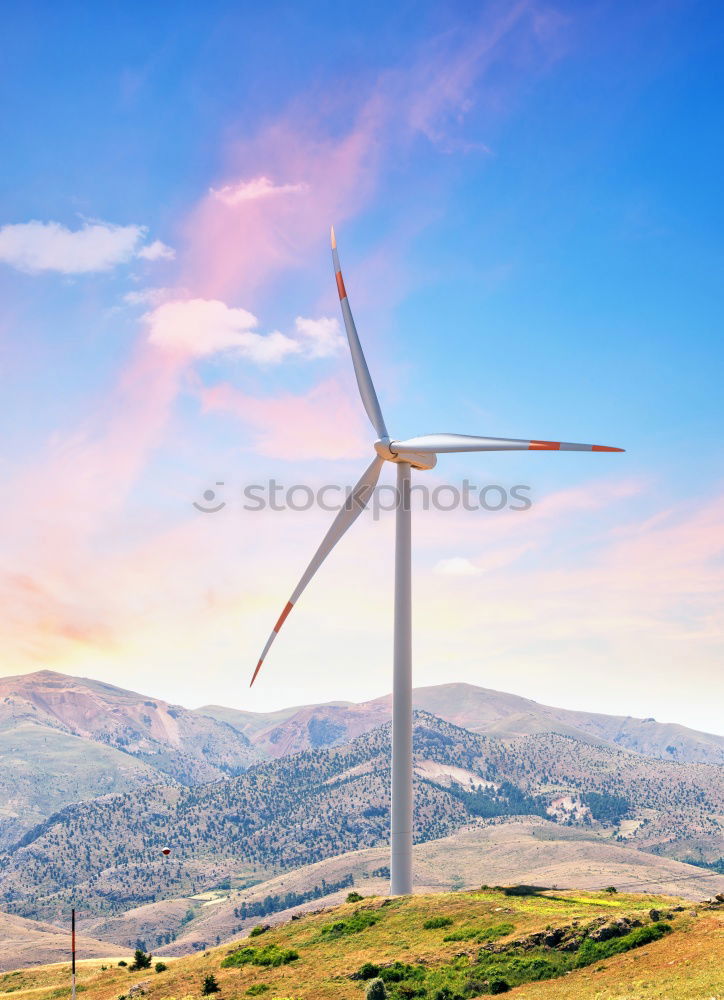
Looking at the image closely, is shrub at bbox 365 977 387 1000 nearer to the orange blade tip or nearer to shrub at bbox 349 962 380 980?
shrub at bbox 349 962 380 980

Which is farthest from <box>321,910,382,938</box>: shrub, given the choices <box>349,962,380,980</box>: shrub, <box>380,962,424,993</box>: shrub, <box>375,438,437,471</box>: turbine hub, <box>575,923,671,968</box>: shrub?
<box>375,438,437,471</box>: turbine hub

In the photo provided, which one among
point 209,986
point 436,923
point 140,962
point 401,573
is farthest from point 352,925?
point 401,573

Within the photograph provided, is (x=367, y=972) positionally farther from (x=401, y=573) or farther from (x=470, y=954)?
(x=401, y=573)

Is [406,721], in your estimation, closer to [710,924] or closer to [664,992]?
[710,924]

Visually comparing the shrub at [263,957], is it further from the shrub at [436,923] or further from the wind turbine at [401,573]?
the wind turbine at [401,573]

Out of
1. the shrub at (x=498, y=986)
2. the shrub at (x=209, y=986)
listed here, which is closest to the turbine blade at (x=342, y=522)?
the shrub at (x=209, y=986)
